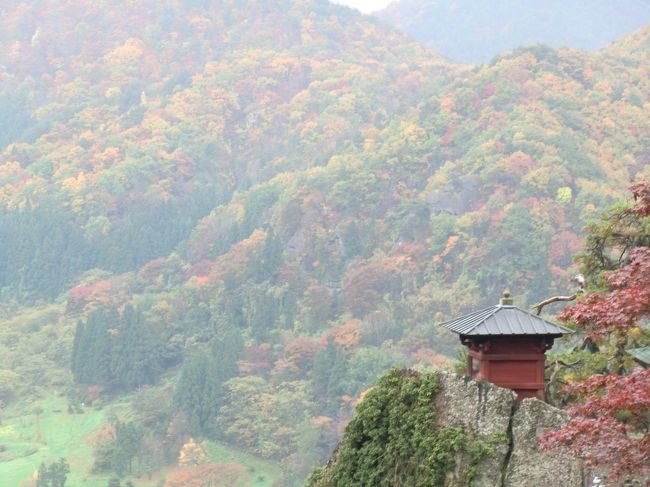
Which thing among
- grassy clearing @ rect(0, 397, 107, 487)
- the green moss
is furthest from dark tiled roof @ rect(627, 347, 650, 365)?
grassy clearing @ rect(0, 397, 107, 487)

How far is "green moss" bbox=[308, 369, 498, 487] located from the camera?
11523mm

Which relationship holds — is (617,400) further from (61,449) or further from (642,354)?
(61,449)

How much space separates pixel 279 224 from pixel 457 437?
2745 inches

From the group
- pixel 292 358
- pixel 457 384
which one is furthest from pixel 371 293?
pixel 457 384

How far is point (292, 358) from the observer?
204 ft

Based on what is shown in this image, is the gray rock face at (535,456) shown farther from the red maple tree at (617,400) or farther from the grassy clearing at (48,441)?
the grassy clearing at (48,441)

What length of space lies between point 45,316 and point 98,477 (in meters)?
31.4

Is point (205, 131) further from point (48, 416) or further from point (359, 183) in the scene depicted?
point (48, 416)

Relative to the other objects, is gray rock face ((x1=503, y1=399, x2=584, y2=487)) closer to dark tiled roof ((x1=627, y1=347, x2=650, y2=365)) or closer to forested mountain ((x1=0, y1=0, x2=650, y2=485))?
dark tiled roof ((x1=627, y1=347, x2=650, y2=365))

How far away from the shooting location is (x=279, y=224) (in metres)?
80.9

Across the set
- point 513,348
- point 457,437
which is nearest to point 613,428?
point 457,437

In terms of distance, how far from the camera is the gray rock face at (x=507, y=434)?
35.9 ft

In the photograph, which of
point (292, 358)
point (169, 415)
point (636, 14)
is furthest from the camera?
point (636, 14)

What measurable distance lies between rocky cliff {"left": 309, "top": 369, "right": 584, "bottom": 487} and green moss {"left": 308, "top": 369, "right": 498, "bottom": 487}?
12 millimetres
